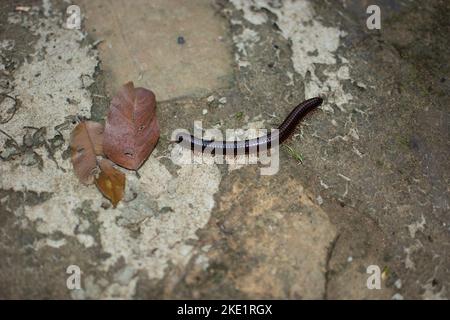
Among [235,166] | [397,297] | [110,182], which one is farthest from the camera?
[235,166]

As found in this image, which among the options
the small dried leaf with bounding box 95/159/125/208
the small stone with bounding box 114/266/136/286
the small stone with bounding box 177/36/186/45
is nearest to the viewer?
the small stone with bounding box 114/266/136/286

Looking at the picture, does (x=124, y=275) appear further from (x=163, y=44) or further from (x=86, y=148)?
(x=163, y=44)

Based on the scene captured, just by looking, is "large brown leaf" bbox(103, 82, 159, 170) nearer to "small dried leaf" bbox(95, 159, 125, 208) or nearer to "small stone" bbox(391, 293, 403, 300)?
"small dried leaf" bbox(95, 159, 125, 208)

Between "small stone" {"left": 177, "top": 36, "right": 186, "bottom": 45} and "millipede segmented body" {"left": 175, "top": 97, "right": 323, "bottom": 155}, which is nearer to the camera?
"millipede segmented body" {"left": 175, "top": 97, "right": 323, "bottom": 155}

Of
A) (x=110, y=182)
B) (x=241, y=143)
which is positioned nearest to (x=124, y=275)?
(x=110, y=182)

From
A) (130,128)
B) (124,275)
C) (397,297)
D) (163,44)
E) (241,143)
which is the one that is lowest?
(397,297)

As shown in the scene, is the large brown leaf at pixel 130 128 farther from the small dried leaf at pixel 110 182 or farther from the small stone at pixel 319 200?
the small stone at pixel 319 200

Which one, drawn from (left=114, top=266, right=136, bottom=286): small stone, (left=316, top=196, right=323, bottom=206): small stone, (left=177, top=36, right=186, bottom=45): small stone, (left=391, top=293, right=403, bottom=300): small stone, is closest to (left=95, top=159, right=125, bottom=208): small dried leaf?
(left=114, top=266, right=136, bottom=286): small stone
